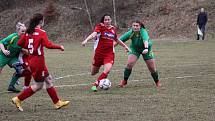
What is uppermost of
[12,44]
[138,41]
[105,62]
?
[12,44]

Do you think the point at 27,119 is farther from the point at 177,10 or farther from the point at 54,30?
the point at 54,30

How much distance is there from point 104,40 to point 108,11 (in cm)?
3389

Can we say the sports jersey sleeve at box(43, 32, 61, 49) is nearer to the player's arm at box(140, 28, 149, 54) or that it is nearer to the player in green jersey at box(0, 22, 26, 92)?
the player in green jersey at box(0, 22, 26, 92)

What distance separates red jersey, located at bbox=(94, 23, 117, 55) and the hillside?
25675 millimetres

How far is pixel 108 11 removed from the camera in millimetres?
47375

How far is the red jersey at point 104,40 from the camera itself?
1364 cm

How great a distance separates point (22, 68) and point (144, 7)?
33840 mm

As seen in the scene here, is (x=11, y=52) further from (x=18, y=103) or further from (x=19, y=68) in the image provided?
(x=18, y=103)

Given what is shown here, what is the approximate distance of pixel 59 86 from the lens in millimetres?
14438

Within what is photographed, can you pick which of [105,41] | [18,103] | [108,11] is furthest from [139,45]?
[108,11]

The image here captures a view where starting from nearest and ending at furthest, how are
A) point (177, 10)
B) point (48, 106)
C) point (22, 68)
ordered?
point (48, 106) → point (22, 68) → point (177, 10)

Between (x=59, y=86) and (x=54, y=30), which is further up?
(x=59, y=86)

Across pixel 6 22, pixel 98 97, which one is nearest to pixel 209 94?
pixel 98 97

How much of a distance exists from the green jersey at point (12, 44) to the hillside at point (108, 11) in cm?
2671
